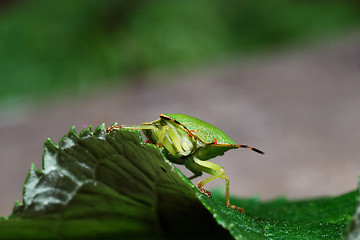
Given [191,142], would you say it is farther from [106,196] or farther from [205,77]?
[205,77]

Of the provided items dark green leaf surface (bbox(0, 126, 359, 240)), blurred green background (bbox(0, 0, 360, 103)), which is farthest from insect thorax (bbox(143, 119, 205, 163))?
blurred green background (bbox(0, 0, 360, 103))

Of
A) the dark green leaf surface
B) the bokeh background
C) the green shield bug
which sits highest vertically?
the bokeh background

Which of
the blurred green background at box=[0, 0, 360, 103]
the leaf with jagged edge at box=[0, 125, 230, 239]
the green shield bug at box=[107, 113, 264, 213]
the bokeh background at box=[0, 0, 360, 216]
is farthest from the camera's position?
the blurred green background at box=[0, 0, 360, 103]

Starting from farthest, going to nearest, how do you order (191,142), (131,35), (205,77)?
(131,35) < (205,77) < (191,142)

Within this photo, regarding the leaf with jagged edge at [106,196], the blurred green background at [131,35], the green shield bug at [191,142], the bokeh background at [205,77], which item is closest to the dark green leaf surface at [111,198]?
the leaf with jagged edge at [106,196]

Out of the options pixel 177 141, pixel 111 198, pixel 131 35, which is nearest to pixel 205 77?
pixel 131 35

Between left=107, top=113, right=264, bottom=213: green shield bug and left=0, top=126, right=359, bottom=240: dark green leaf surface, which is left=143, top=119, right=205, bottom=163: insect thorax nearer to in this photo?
left=107, top=113, right=264, bottom=213: green shield bug

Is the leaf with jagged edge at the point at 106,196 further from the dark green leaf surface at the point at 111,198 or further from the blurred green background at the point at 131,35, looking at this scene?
the blurred green background at the point at 131,35
